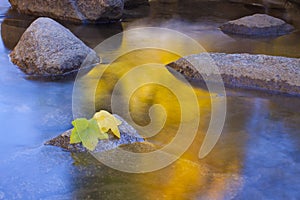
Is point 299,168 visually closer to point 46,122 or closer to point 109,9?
point 46,122

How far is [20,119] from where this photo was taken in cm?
370

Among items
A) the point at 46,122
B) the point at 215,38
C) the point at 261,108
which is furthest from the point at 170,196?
the point at 215,38

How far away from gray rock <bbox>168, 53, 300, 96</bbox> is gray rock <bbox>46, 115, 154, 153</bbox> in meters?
1.75

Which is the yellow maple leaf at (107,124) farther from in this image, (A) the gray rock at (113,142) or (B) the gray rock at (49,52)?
(B) the gray rock at (49,52)

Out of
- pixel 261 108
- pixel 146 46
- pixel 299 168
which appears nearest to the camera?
pixel 299 168

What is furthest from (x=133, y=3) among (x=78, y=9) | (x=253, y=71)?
(x=253, y=71)

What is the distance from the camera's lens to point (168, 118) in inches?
150

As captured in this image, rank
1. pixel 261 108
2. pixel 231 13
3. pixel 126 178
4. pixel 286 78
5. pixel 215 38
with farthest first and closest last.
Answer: pixel 231 13 < pixel 215 38 < pixel 286 78 < pixel 261 108 < pixel 126 178

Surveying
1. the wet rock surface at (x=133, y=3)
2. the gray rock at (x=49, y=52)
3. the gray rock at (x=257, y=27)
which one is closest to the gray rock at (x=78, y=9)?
the wet rock surface at (x=133, y=3)

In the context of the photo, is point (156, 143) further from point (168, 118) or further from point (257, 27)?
point (257, 27)

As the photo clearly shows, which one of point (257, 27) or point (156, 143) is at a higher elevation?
point (257, 27)

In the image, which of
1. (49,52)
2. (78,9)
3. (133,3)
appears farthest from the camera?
(133,3)

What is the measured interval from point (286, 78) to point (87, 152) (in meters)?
2.61

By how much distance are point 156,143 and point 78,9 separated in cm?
510
